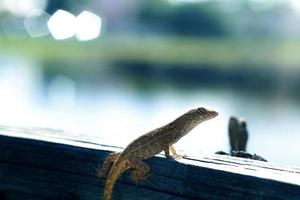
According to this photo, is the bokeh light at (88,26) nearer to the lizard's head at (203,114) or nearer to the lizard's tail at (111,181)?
the lizard's head at (203,114)

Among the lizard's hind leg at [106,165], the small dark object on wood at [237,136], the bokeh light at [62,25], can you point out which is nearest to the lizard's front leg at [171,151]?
the lizard's hind leg at [106,165]

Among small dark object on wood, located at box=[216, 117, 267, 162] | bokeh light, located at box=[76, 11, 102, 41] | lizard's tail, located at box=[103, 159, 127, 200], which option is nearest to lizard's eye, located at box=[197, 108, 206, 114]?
small dark object on wood, located at box=[216, 117, 267, 162]

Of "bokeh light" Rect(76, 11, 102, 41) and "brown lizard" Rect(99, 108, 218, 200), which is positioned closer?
"brown lizard" Rect(99, 108, 218, 200)

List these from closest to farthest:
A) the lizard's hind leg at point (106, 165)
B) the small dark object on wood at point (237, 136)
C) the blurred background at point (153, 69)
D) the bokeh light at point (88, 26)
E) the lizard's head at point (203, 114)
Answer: the lizard's hind leg at point (106, 165)
the lizard's head at point (203, 114)
the small dark object on wood at point (237, 136)
the blurred background at point (153, 69)
the bokeh light at point (88, 26)

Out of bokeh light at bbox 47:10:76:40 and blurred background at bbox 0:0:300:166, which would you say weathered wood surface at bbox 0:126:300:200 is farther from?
bokeh light at bbox 47:10:76:40

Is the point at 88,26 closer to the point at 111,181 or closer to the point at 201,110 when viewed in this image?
the point at 201,110

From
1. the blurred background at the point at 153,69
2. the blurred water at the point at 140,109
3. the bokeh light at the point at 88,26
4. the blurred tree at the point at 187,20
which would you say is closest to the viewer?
the blurred water at the point at 140,109

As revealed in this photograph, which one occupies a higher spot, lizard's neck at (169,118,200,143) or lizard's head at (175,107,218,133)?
lizard's head at (175,107,218,133)

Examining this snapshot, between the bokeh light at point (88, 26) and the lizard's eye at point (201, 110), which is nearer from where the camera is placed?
the lizard's eye at point (201, 110)

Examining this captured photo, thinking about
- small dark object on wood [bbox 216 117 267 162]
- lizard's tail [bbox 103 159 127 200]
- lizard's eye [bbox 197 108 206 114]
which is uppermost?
lizard's eye [bbox 197 108 206 114]
